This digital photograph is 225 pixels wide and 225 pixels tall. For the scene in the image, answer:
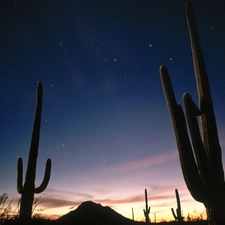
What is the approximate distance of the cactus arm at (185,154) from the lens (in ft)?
14.9

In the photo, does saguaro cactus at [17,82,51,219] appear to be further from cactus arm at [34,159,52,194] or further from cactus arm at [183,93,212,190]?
cactus arm at [183,93,212,190]

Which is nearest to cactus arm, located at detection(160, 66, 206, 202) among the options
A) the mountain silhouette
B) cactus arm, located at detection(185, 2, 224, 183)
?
cactus arm, located at detection(185, 2, 224, 183)

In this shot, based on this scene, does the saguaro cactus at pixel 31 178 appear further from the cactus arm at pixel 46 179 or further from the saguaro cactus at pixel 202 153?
the saguaro cactus at pixel 202 153

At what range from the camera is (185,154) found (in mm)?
4727

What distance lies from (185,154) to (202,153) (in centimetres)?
33

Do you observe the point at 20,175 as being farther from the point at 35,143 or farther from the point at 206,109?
the point at 206,109

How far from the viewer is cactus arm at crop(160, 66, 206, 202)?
454 cm

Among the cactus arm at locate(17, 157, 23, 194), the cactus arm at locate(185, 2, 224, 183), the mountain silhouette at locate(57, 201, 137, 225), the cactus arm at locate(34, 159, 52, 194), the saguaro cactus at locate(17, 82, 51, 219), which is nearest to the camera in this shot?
the cactus arm at locate(185, 2, 224, 183)

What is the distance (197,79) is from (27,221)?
256 inches

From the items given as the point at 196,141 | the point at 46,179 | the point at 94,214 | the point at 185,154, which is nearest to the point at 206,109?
the point at 196,141

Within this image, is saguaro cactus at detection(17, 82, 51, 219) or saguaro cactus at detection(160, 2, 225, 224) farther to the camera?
saguaro cactus at detection(17, 82, 51, 219)

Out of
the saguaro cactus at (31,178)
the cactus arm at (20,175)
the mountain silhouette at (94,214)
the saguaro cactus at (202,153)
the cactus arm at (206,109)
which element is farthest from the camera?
the mountain silhouette at (94,214)

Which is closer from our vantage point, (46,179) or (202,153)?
(202,153)

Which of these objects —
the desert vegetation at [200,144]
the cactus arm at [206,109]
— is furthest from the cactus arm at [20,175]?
the cactus arm at [206,109]
